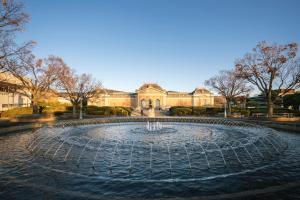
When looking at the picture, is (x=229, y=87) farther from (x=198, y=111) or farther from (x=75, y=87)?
(x=75, y=87)

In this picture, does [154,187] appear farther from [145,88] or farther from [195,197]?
→ [145,88]

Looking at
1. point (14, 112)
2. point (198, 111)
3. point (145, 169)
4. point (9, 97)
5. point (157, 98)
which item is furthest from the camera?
point (157, 98)

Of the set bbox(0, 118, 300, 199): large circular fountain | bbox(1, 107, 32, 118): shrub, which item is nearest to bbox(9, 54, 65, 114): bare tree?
bbox(1, 107, 32, 118): shrub

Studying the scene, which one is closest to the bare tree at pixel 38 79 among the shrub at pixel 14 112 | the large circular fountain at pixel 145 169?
the shrub at pixel 14 112

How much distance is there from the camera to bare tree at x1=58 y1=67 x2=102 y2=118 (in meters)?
38.1

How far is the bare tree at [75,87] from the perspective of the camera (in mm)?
38062

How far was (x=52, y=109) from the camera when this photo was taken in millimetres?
41344

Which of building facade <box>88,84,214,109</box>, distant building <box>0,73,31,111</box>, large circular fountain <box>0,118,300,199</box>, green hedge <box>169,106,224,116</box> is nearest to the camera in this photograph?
large circular fountain <box>0,118,300,199</box>

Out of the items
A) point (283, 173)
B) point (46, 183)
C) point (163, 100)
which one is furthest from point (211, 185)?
point (163, 100)

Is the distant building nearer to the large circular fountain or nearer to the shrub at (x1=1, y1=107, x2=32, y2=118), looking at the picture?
the shrub at (x1=1, y1=107, x2=32, y2=118)

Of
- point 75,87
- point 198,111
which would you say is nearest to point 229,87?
point 198,111

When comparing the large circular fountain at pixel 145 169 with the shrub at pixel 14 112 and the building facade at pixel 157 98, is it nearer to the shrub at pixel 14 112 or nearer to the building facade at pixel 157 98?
the shrub at pixel 14 112

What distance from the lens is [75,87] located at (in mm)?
40531

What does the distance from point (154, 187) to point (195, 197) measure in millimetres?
1541
